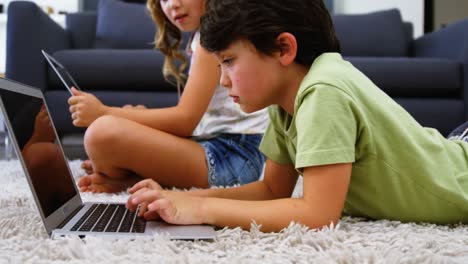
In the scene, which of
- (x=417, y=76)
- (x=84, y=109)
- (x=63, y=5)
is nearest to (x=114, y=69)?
(x=84, y=109)

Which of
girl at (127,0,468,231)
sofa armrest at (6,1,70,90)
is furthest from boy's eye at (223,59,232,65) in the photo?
sofa armrest at (6,1,70,90)

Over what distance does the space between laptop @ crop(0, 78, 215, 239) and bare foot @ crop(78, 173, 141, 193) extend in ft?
0.95

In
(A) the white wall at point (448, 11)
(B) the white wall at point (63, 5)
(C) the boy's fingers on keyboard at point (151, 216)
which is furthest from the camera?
(A) the white wall at point (448, 11)

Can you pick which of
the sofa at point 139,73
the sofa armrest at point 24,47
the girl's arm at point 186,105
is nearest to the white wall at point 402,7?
the sofa at point 139,73

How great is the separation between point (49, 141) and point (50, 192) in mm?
105

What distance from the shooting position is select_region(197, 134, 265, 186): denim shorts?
40.3 inches

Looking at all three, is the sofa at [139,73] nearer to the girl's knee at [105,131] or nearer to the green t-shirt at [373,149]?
the girl's knee at [105,131]

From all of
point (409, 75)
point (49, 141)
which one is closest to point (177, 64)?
point (409, 75)

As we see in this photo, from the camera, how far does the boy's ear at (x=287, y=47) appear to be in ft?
1.99

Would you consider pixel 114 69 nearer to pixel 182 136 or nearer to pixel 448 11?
pixel 182 136

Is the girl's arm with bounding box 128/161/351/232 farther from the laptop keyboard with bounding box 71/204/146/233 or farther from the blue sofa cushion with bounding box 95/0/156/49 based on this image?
the blue sofa cushion with bounding box 95/0/156/49

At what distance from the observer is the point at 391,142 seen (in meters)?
0.60

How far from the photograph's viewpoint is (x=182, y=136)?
3.34ft

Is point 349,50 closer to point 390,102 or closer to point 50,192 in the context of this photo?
point 390,102
